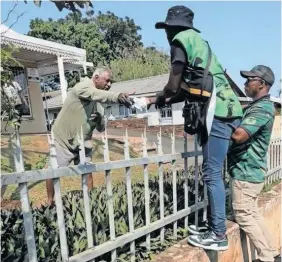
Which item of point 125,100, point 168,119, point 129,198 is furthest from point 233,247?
point 168,119

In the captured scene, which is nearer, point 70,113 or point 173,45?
point 173,45

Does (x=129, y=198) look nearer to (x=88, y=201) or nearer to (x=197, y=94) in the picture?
(x=88, y=201)

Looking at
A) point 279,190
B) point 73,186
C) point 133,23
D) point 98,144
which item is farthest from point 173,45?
point 133,23

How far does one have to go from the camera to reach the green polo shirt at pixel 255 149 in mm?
3010

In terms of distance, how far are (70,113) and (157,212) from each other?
54.1 inches

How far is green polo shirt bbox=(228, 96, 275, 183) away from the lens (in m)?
3.01

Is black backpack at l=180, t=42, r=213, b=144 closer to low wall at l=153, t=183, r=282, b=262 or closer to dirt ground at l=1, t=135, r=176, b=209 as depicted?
low wall at l=153, t=183, r=282, b=262

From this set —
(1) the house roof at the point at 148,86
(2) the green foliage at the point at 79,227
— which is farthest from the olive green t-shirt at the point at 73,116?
(1) the house roof at the point at 148,86

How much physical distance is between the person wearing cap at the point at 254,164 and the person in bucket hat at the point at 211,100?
30 cm

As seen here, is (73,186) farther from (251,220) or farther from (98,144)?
(98,144)

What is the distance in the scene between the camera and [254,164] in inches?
119

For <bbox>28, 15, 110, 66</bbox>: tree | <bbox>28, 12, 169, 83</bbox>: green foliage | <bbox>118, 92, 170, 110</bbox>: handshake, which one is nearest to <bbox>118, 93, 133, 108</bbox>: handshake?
<bbox>118, 92, 170, 110</bbox>: handshake

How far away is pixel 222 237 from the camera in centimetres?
281

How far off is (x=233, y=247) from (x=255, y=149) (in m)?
0.96
